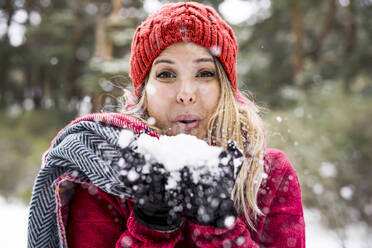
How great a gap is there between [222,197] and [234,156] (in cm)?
17

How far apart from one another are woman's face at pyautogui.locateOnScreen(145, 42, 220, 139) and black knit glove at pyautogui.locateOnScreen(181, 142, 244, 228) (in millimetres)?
420

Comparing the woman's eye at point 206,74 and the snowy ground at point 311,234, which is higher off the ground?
the woman's eye at point 206,74

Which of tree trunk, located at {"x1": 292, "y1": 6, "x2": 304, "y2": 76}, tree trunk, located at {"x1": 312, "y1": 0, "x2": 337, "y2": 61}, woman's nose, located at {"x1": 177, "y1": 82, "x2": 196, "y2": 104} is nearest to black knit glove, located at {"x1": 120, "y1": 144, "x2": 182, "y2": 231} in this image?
woman's nose, located at {"x1": 177, "y1": 82, "x2": 196, "y2": 104}

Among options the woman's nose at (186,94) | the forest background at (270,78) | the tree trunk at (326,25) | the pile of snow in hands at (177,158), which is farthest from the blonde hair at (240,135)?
the tree trunk at (326,25)

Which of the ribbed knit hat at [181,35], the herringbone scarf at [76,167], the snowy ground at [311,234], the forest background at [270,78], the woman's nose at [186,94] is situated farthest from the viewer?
the forest background at [270,78]

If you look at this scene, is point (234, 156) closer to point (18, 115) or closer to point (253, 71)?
point (253, 71)

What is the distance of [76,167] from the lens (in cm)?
129

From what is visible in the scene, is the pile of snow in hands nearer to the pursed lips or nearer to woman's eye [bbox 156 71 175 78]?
the pursed lips

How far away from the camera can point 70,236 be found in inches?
51.4

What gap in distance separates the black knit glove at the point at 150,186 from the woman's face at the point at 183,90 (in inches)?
18.0

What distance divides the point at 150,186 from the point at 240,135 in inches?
30.8

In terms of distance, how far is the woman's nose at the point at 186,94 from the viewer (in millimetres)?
1427

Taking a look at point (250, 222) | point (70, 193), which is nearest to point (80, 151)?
point (70, 193)

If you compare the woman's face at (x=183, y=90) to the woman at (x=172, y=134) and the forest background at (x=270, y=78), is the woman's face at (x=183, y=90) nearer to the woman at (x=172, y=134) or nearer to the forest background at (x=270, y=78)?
the woman at (x=172, y=134)
